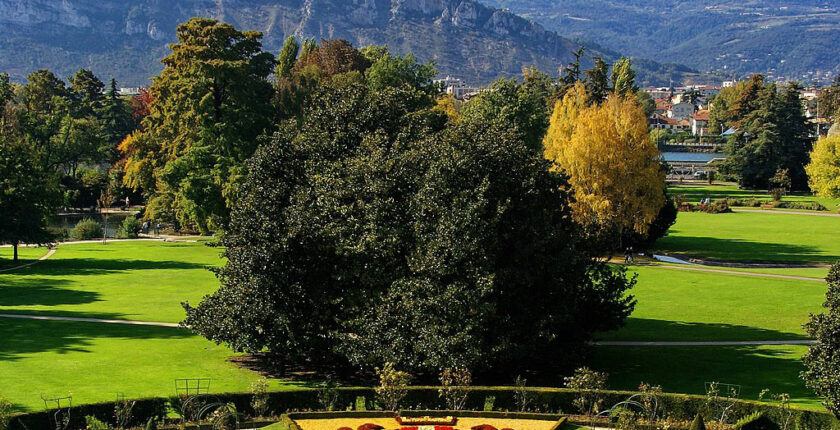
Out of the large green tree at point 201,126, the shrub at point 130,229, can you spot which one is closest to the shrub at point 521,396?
the large green tree at point 201,126

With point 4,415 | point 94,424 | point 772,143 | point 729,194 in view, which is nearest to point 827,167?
point 729,194

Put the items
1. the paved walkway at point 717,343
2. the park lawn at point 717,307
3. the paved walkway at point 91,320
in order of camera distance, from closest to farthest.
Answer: the paved walkway at point 717,343 < the paved walkway at point 91,320 < the park lawn at point 717,307

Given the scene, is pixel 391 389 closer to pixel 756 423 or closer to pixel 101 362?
pixel 756 423

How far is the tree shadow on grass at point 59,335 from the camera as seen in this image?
36.3 meters

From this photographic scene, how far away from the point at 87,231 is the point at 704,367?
59.8 metres

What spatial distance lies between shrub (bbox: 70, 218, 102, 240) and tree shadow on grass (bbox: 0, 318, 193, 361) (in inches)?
1482

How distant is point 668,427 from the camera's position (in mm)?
28094

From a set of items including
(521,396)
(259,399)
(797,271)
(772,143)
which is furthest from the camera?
(772,143)

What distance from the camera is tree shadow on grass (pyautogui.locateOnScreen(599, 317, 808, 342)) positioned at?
139 ft

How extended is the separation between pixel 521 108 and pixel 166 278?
4636 cm

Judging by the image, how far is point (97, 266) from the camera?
197 feet

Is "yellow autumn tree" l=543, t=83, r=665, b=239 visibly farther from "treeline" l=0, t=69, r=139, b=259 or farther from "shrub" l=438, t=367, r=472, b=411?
"treeline" l=0, t=69, r=139, b=259

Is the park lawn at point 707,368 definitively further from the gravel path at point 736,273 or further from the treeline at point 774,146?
the treeline at point 774,146

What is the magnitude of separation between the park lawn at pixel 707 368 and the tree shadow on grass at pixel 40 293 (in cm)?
2882
